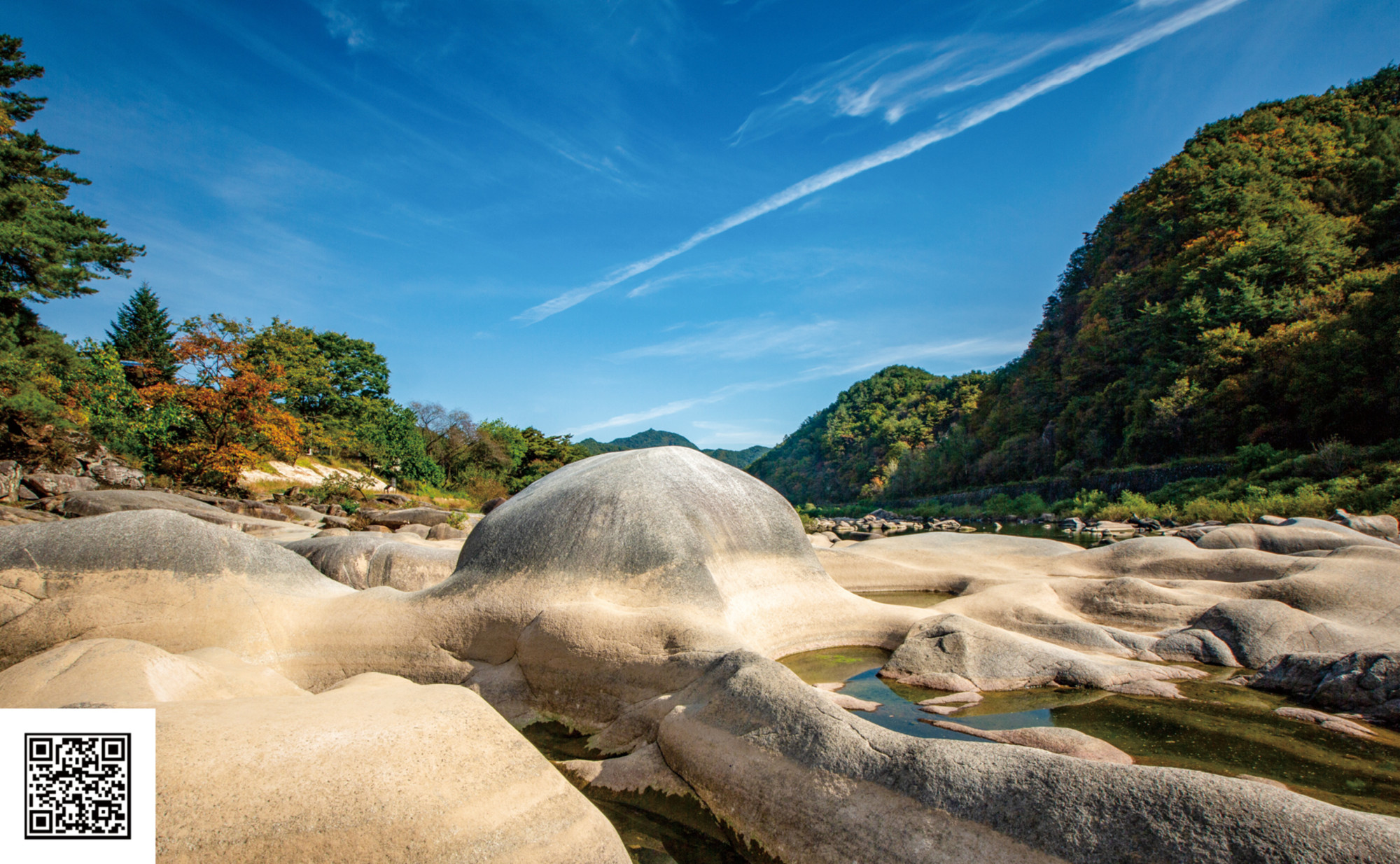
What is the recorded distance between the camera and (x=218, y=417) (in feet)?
71.9

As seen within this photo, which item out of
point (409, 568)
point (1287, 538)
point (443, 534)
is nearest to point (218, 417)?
point (443, 534)

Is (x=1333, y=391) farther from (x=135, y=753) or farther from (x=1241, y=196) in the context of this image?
(x=135, y=753)

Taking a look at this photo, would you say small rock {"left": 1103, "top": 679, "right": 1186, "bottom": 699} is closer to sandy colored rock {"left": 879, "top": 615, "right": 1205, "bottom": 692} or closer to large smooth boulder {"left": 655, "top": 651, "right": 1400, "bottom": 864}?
sandy colored rock {"left": 879, "top": 615, "right": 1205, "bottom": 692}

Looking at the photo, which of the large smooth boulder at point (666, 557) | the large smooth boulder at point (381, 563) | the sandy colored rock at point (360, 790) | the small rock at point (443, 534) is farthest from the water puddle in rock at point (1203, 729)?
the small rock at point (443, 534)

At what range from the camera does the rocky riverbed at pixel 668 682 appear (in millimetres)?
2713

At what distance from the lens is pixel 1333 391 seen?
25750 millimetres

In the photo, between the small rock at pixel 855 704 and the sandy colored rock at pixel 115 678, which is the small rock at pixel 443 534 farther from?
the small rock at pixel 855 704

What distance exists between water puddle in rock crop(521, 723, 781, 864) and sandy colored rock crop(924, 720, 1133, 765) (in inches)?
84.5

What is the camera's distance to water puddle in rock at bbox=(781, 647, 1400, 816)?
164 inches

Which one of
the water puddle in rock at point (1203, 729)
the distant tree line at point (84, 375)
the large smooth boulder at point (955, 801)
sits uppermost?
the distant tree line at point (84, 375)

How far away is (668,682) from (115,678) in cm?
361

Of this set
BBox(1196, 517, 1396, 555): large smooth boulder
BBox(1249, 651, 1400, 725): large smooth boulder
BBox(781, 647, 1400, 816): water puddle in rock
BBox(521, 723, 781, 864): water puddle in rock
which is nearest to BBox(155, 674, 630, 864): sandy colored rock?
BBox(521, 723, 781, 864): water puddle in rock

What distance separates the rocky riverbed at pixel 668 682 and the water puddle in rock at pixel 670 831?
0.07 ft

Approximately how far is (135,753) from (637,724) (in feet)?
9.64
